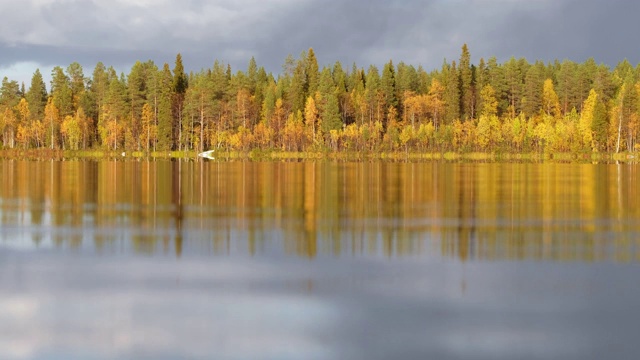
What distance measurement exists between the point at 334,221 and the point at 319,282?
39.4ft

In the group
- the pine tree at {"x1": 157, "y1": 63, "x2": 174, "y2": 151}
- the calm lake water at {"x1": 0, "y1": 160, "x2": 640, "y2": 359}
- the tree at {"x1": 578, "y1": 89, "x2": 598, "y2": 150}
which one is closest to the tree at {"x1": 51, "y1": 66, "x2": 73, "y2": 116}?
the pine tree at {"x1": 157, "y1": 63, "x2": 174, "y2": 151}

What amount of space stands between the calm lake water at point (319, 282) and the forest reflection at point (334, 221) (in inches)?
4.9

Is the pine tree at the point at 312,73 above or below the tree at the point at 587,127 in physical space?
above

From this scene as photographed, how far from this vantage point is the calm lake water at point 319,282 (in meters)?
13.3

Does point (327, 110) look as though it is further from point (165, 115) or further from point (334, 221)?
point (334, 221)

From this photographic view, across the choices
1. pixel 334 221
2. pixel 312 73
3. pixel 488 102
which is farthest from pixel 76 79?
pixel 334 221

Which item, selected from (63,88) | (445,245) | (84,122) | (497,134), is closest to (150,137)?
(84,122)

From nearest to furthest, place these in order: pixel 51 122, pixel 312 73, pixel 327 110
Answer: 1. pixel 327 110
2. pixel 51 122
3. pixel 312 73

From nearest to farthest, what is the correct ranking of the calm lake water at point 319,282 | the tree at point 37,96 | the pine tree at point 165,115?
the calm lake water at point 319,282, the pine tree at point 165,115, the tree at point 37,96

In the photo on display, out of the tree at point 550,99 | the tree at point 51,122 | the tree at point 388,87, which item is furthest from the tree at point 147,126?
the tree at point 550,99

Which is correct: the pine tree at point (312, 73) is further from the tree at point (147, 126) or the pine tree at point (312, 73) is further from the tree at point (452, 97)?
the tree at point (147, 126)

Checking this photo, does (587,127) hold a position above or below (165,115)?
below

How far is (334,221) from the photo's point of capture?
30109mm

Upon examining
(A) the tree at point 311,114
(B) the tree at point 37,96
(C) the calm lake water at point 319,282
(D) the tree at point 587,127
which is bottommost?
(C) the calm lake water at point 319,282
